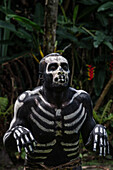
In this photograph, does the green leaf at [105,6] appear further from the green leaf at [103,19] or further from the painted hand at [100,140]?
the painted hand at [100,140]

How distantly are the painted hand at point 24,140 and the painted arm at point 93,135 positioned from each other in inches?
13.5

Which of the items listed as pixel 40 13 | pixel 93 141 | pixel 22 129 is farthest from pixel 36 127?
pixel 40 13

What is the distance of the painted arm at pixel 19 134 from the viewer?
4.74ft

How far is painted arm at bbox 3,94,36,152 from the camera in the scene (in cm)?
144

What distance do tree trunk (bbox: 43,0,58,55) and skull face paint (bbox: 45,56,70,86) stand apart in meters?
1.15

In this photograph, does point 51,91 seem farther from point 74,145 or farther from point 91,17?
point 91,17

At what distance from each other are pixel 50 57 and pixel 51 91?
20cm

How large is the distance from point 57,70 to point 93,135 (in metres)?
0.43

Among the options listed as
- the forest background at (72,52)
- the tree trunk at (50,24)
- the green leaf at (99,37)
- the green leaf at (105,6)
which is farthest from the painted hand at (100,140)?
the green leaf at (105,6)

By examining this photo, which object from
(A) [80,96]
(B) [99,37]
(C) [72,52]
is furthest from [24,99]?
(C) [72,52]

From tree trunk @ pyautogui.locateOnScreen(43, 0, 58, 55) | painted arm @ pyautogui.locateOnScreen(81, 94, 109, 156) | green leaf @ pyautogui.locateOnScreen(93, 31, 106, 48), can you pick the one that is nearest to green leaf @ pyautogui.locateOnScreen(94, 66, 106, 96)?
green leaf @ pyautogui.locateOnScreen(93, 31, 106, 48)

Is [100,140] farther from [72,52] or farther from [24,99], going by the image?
[72,52]

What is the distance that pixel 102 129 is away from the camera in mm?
1597

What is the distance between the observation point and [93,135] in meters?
1.59
